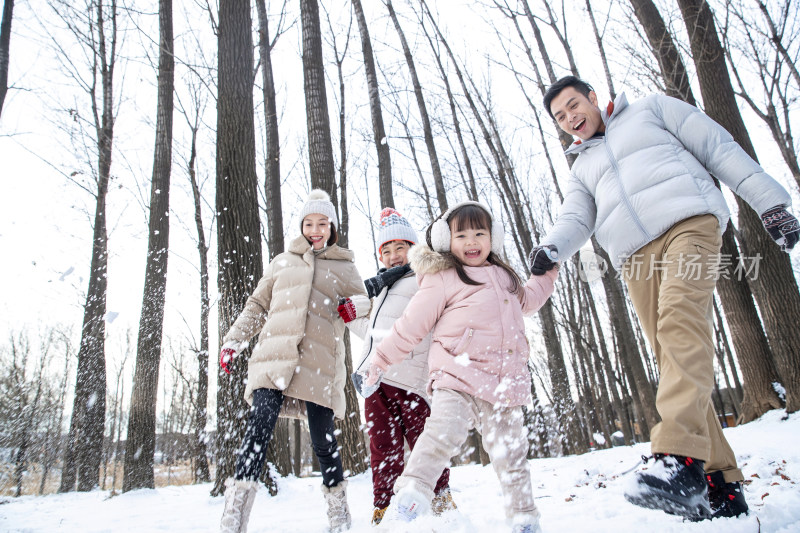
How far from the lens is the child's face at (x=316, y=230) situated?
10.3 feet

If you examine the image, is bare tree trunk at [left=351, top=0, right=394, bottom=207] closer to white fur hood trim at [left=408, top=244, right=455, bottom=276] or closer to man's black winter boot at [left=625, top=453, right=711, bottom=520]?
white fur hood trim at [left=408, top=244, right=455, bottom=276]

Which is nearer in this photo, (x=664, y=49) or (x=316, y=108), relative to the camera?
(x=316, y=108)

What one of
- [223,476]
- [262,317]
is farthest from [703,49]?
[223,476]

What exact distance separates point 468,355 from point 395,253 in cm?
139

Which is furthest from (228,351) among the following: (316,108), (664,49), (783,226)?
(664,49)

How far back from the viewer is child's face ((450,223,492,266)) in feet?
7.40

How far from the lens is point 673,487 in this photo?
4.60 ft

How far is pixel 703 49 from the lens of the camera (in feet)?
20.8

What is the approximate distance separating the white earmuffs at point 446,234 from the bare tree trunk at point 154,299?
5.95 meters

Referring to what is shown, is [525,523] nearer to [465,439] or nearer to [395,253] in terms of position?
[465,439]

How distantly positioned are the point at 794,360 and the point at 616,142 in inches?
206

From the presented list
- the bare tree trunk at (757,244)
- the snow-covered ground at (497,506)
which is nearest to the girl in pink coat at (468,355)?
the snow-covered ground at (497,506)

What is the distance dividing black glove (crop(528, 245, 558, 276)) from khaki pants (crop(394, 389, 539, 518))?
0.73 meters

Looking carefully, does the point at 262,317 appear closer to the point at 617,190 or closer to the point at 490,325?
the point at 490,325
